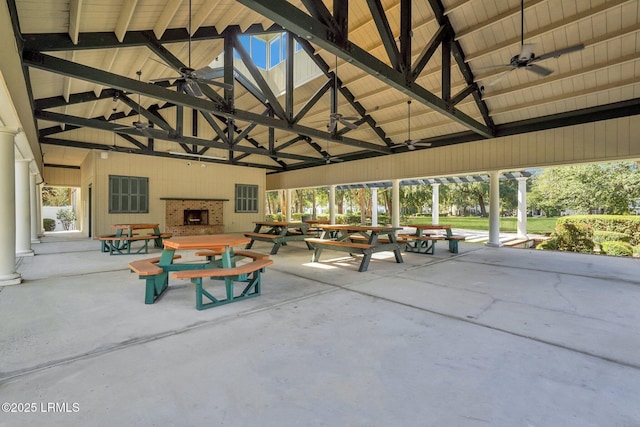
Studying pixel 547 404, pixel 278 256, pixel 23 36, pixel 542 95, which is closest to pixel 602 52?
pixel 542 95

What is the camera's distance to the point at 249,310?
3166 millimetres

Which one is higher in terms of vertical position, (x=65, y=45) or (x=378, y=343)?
(x=65, y=45)

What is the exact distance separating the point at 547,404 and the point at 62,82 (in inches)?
367

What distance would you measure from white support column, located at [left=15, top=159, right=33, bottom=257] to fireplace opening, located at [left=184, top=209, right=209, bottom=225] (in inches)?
227

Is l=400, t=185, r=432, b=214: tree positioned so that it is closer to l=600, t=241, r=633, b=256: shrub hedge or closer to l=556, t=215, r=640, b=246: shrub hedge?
l=556, t=215, r=640, b=246: shrub hedge

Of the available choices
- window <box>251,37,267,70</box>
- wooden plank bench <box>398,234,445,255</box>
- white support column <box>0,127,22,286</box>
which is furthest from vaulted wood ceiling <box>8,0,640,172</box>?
wooden plank bench <box>398,234,445,255</box>

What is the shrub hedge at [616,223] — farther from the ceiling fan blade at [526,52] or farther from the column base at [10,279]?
the column base at [10,279]

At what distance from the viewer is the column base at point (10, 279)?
4.18 m

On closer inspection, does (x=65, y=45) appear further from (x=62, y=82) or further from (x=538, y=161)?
(x=538, y=161)

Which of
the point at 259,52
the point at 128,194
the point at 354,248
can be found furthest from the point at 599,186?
the point at 128,194

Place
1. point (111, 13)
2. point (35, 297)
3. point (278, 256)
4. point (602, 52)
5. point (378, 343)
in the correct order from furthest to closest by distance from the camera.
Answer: point (278, 256), point (602, 52), point (111, 13), point (35, 297), point (378, 343)

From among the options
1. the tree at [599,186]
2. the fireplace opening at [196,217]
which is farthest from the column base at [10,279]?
the tree at [599,186]

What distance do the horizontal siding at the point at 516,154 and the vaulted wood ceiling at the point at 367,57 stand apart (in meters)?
0.29

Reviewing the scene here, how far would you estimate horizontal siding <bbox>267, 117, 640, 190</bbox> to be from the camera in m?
6.79
